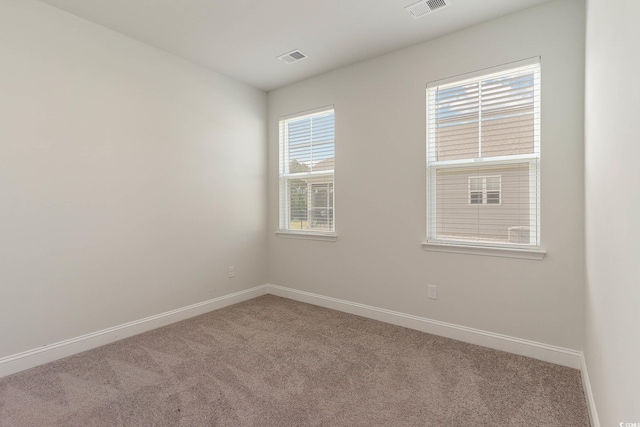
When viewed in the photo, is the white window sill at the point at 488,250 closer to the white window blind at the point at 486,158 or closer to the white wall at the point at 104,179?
the white window blind at the point at 486,158

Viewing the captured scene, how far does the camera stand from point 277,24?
8.94 ft

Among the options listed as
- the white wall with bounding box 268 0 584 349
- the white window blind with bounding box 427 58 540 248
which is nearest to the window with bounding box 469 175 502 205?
the white window blind with bounding box 427 58 540 248

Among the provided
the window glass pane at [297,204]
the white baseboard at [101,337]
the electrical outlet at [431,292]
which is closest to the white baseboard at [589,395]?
the electrical outlet at [431,292]

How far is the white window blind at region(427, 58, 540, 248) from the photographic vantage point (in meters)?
2.52

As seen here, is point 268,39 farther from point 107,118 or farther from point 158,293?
point 158,293

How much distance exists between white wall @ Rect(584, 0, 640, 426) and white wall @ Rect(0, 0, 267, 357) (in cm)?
338

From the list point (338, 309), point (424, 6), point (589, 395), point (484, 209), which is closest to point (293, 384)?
point (338, 309)

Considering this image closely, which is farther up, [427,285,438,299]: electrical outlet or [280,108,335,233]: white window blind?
[280,108,335,233]: white window blind

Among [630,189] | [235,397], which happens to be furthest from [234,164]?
[630,189]

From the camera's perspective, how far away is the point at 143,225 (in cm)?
→ 306

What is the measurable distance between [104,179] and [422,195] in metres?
2.90

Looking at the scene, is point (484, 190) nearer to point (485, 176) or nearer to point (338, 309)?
point (485, 176)

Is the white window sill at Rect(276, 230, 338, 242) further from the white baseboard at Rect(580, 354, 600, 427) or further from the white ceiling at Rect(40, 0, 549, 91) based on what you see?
the white baseboard at Rect(580, 354, 600, 427)

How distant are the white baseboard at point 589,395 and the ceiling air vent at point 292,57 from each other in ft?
11.5
